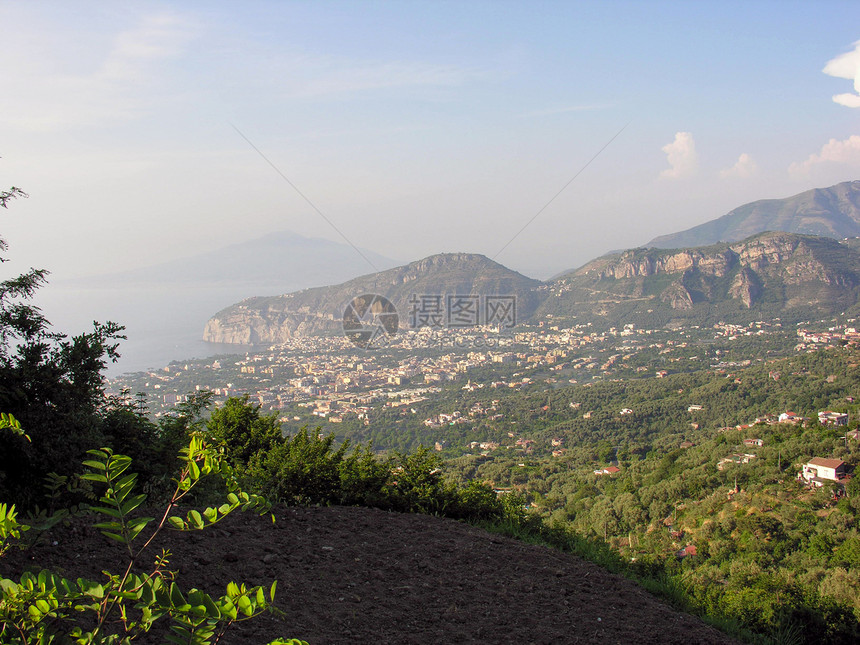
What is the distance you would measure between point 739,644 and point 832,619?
1494 millimetres

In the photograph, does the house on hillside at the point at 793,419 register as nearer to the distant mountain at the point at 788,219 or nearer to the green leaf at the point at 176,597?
the green leaf at the point at 176,597

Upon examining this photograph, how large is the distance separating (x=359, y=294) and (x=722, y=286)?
179 feet

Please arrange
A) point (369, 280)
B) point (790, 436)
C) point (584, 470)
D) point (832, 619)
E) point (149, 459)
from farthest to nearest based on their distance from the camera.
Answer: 1. point (369, 280)
2. point (584, 470)
3. point (790, 436)
4. point (149, 459)
5. point (832, 619)

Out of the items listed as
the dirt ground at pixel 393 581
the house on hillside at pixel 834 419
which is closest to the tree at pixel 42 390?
the dirt ground at pixel 393 581

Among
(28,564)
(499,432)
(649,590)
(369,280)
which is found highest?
(369,280)

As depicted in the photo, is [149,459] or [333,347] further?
[333,347]

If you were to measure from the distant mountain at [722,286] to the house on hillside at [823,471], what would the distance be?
5870 centimetres

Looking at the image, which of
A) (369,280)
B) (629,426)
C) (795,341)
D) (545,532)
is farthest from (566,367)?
(545,532)

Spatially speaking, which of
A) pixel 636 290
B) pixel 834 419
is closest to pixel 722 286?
pixel 636 290

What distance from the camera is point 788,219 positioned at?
165m

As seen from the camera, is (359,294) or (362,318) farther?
(359,294)

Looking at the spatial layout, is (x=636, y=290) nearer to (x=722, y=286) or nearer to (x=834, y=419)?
(x=722, y=286)

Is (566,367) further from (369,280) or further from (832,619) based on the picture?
(832,619)

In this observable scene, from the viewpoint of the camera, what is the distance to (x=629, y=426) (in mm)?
33125
